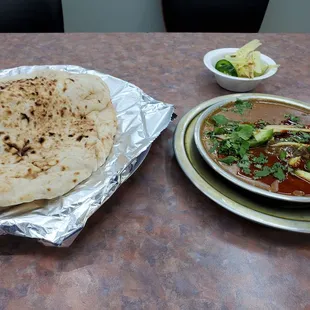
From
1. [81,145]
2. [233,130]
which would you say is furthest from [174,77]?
[81,145]

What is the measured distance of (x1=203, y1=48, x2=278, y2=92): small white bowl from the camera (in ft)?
3.73

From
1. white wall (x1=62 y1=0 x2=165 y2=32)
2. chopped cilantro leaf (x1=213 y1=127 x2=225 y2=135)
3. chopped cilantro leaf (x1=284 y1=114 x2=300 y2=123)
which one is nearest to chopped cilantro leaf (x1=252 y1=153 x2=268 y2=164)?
chopped cilantro leaf (x1=213 y1=127 x2=225 y2=135)

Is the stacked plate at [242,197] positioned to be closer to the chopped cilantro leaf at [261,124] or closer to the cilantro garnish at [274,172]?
the cilantro garnish at [274,172]

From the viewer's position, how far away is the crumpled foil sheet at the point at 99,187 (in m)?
0.65

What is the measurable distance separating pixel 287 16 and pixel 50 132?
2.14 meters

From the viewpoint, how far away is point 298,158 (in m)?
0.82

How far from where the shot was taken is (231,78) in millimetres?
1140

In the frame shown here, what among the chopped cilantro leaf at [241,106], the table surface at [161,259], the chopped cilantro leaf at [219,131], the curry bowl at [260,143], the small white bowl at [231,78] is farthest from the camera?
the small white bowl at [231,78]

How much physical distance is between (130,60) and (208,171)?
71 cm

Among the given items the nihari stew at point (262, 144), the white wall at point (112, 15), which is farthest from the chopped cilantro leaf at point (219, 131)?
the white wall at point (112, 15)

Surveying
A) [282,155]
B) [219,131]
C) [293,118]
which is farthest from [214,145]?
[293,118]

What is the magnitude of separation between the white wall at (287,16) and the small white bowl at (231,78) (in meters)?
1.42

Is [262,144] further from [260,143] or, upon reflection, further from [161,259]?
[161,259]

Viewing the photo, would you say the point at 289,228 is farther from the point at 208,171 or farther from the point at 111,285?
the point at 111,285
